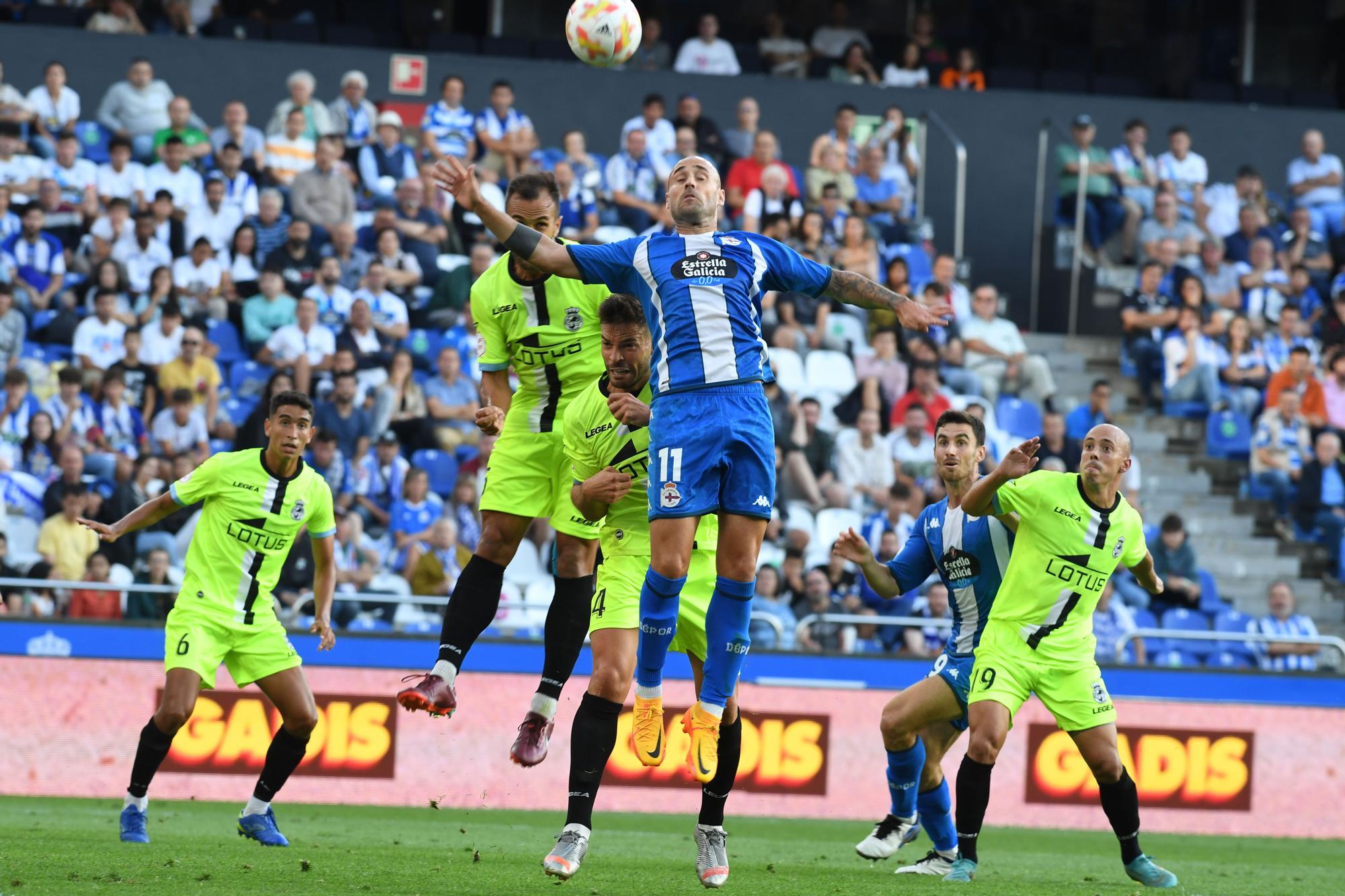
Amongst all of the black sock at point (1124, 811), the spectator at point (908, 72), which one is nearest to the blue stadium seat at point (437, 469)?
the black sock at point (1124, 811)

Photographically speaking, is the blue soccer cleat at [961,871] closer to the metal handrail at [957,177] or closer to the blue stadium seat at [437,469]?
the blue stadium seat at [437,469]

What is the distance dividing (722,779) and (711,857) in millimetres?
559

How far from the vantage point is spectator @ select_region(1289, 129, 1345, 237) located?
20.4m

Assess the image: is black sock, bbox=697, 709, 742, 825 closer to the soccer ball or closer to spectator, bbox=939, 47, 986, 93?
the soccer ball

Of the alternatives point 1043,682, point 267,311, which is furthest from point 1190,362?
point 1043,682

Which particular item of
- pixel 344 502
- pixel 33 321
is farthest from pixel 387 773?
pixel 33 321

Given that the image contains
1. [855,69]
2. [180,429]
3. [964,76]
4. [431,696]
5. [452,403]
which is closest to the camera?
[431,696]

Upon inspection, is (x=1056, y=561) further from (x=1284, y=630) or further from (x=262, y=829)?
(x=1284, y=630)

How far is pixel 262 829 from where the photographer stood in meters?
9.41

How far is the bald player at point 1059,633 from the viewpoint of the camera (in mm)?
8789

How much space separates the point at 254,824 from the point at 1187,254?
44.5ft

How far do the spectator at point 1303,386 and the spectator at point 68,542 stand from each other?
11.5 metres

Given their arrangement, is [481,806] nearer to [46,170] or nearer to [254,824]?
[254,824]

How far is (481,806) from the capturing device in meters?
13.6
